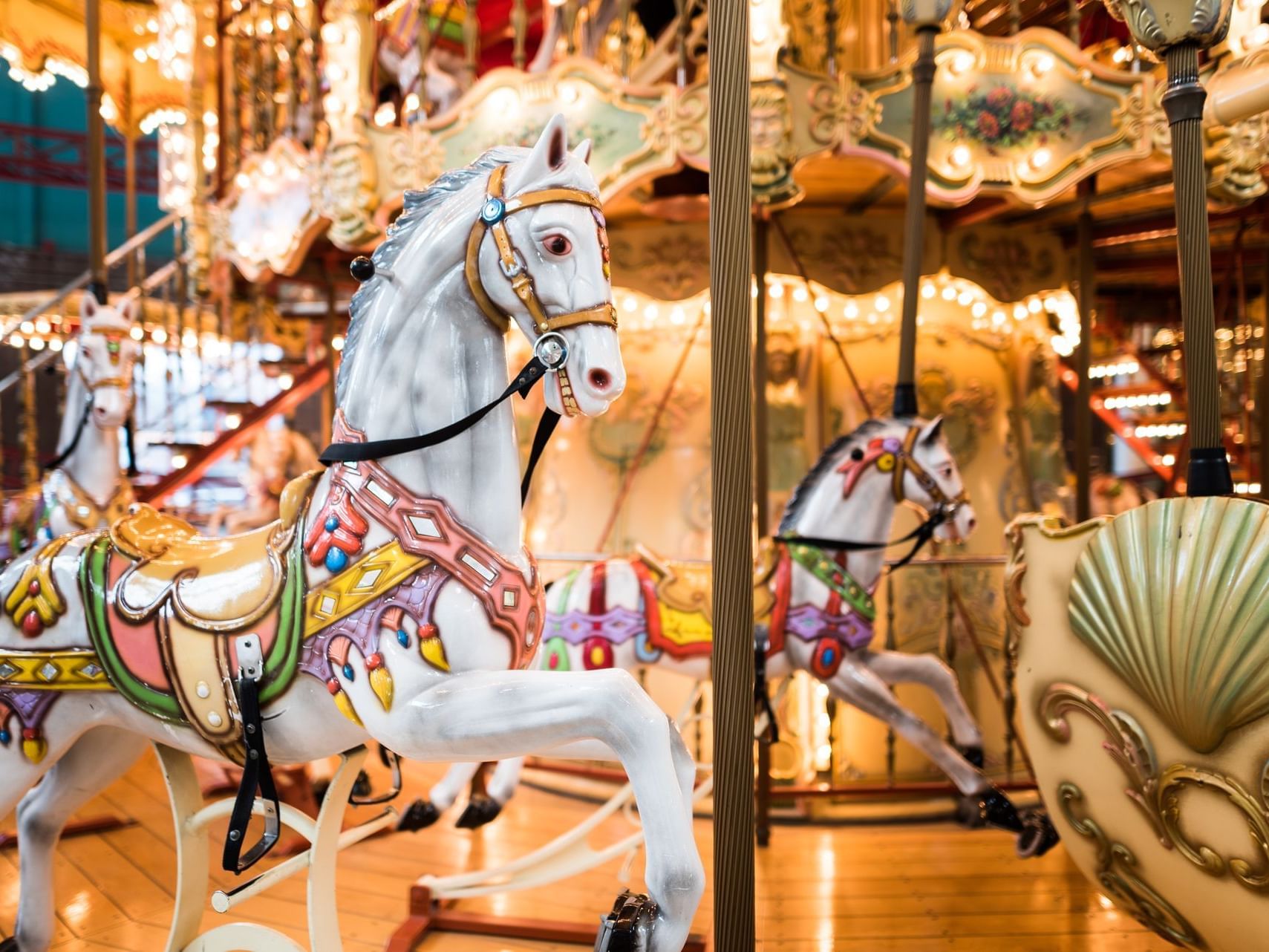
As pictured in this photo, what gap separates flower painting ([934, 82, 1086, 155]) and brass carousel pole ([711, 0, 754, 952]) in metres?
2.20

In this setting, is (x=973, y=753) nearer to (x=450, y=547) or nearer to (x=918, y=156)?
(x=918, y=156)

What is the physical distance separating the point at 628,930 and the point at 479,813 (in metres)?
1.93

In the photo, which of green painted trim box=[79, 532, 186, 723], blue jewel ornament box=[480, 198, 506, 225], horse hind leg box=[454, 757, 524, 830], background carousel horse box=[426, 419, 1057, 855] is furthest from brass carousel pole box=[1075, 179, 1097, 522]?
green painted trim box=[79, 532, 186, 723]

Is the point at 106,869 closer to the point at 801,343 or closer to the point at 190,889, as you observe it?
the point at 190,889

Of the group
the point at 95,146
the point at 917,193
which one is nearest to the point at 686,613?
the point at 917,193

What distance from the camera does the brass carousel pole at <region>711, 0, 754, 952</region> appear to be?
4.44 ft

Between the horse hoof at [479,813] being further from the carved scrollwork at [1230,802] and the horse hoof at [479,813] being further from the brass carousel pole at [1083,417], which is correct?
the brass carousel pole at [1083,417]

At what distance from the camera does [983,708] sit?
170 inches

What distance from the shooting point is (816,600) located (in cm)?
303

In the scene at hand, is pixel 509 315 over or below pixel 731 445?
over

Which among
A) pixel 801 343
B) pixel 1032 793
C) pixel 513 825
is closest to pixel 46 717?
pixel 513 825

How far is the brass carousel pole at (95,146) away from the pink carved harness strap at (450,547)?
1.68 meters

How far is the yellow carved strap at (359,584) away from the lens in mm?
1444

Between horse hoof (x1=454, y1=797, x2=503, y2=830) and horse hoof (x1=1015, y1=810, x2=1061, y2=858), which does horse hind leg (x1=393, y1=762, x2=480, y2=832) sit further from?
horse hoof (x1=1015, y1=810, x2=1061, y2=858)
